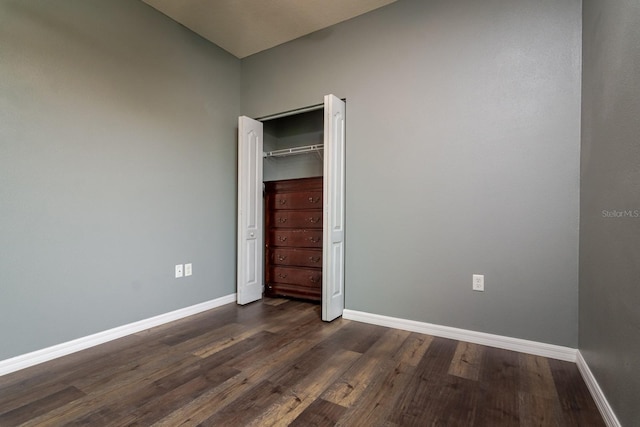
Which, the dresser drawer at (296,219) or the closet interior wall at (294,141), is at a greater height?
the closet interior wall at (294,141)

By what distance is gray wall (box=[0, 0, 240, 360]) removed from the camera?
6.10 ft

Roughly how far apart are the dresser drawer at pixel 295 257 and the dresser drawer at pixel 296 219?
0.92ft

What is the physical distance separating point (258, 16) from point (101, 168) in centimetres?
185

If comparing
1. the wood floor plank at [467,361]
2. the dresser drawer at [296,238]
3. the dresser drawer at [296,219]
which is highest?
the dresser drawer at [296,219]

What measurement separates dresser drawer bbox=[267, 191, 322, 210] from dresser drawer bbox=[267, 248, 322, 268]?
0.49 m

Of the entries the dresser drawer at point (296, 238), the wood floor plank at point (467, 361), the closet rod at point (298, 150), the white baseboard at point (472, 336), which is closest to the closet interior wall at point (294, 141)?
the closet rod at point (298, 150)

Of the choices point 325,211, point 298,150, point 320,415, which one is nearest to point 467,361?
point 320,415

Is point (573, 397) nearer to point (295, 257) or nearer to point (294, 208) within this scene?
point (295, 257)

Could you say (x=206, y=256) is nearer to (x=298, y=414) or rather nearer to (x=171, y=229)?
(x=171, y=229)

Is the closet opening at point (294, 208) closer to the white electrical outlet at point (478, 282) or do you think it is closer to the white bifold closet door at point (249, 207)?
the white bifold closet door at point (249, 207)

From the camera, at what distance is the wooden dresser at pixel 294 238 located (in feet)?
10.7

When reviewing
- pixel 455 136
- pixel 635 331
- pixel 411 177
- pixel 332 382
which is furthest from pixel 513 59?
pixel 332 382

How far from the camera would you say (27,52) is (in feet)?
6.18

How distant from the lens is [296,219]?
339 cm
